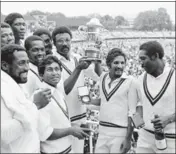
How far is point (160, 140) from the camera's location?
2.97m

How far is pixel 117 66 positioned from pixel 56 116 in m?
1.08

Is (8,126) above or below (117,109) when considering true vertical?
above

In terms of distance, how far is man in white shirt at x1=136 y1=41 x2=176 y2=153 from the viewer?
3066 millimetres

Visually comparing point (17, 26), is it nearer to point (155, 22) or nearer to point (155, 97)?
point (155, 97)

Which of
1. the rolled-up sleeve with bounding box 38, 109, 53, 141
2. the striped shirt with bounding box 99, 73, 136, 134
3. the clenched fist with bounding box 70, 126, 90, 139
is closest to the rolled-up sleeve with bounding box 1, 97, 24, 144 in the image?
the rolled-up sleeve with bounding box 38, 109, 53, 141

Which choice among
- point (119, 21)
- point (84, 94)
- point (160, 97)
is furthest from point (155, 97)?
point (119, 21)

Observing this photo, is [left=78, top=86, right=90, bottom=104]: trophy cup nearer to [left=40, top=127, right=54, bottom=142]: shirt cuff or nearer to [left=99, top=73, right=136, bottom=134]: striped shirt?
[left=99, top=73, right=136, bottom=134]: striped shirt

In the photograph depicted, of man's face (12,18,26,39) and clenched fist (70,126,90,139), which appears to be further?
man's face (12,18,26,39)

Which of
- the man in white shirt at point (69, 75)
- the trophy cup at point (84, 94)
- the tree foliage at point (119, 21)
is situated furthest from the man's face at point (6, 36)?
the tree foliage at point (119, 21)

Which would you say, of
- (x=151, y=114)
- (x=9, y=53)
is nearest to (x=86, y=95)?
(x=151, y=114)

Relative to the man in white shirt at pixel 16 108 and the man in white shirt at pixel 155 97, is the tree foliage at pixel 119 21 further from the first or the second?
the man in white shirt at pixel 16 108

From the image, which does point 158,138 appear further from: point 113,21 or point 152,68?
point 113,21

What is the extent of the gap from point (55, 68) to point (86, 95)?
1.88 ft

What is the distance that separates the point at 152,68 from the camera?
10.4 ft
